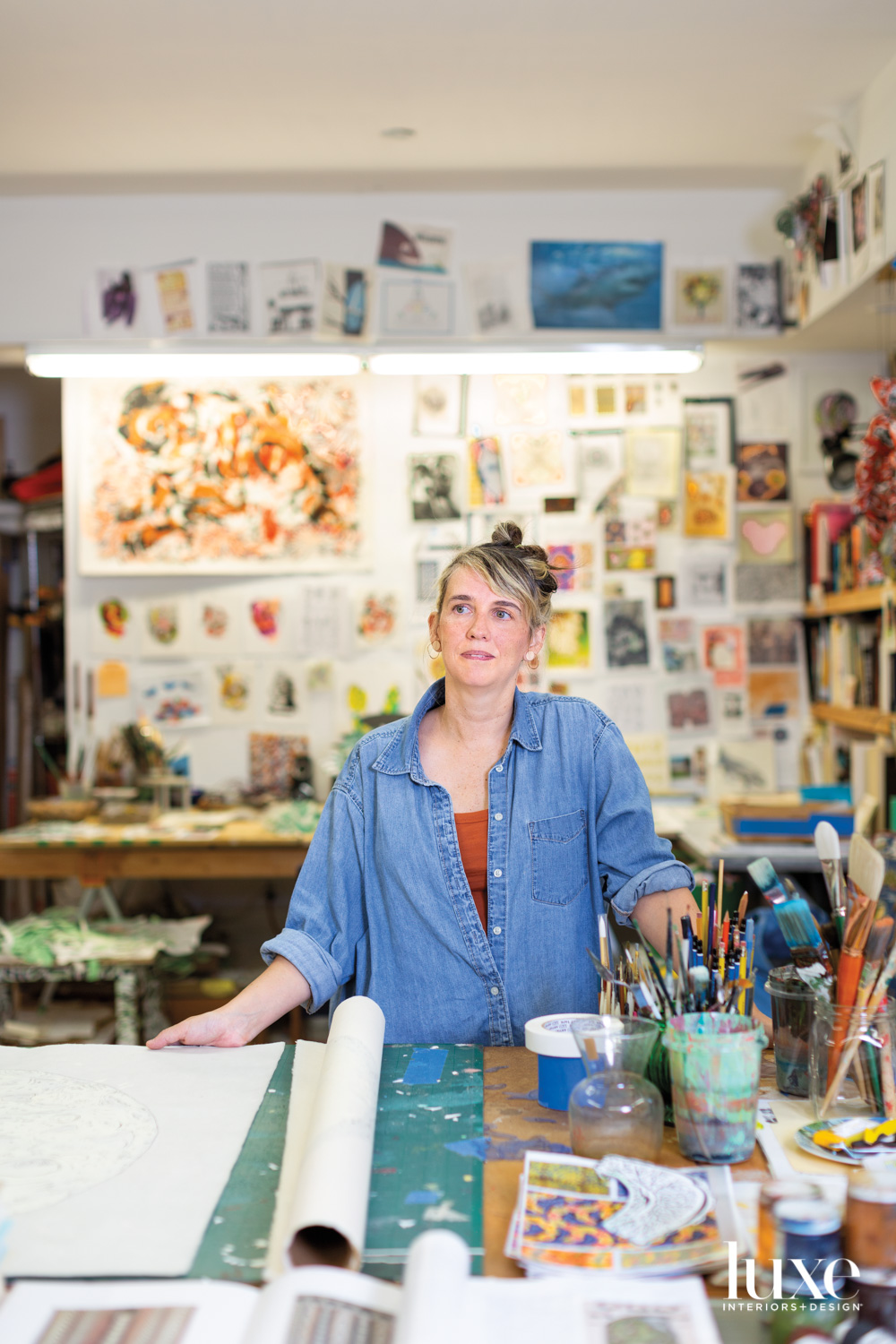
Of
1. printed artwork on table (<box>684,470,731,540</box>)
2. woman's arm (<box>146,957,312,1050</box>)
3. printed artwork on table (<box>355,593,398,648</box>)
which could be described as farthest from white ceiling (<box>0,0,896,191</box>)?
woman's arm (<box>146,957,312,1050</box>)

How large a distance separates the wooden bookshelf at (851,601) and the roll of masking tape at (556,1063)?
221cm

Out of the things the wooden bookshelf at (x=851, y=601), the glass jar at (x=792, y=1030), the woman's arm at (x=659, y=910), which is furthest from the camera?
the wooden bookshelf at (x=851, y=601)

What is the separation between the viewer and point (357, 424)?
4.17m

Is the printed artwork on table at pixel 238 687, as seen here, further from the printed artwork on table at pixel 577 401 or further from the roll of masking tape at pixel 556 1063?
the roll of masking tape at pixel 556 1063

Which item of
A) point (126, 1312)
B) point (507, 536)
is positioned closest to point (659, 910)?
point (507, 536)

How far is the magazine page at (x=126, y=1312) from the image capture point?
0.93 metres

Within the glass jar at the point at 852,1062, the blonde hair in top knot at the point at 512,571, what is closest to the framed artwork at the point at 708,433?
the blonde hair in top knot at the point at 512,571

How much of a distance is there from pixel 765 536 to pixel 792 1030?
117 inches

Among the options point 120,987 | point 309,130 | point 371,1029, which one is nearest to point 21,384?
→ point 309,130

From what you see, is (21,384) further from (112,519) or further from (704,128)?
(704,128)

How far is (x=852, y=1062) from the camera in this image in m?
1.32

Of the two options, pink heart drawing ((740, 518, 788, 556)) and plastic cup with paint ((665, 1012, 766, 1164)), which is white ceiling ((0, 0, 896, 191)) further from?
plastic cup with paint ((665, 1012, 766, 1164))

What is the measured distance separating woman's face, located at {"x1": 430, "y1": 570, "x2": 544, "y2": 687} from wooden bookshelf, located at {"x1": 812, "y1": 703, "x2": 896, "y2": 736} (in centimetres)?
175

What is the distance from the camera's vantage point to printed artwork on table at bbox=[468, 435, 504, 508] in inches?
165
